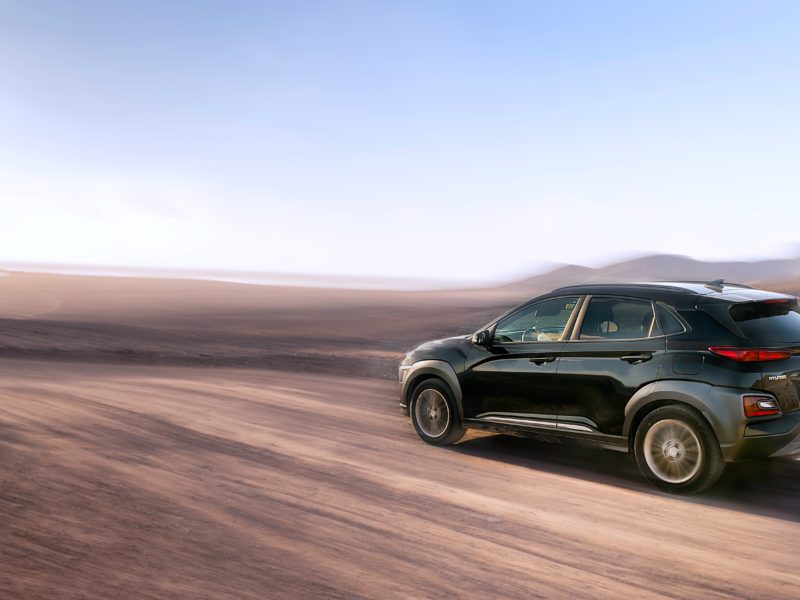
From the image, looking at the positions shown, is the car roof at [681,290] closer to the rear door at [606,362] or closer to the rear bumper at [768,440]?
the rear door at [606,362]

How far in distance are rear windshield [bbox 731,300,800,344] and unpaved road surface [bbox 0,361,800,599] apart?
1360mm

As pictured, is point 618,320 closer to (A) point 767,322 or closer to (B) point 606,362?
(B) point 606,362

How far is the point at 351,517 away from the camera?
543 centimetres

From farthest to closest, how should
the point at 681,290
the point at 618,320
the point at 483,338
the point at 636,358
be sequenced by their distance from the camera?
1. the point at 483,338
2. the point at 618,320
3. the point at 681,290
4. the point at 636,358

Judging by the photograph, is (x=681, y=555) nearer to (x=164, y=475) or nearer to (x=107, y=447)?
(x=164, y=475)

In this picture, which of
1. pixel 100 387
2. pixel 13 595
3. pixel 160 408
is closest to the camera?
pixel 13 595

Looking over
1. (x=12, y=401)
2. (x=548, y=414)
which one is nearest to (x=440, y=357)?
(x=548, y=414)

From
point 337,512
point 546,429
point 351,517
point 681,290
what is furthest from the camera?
point 546,429

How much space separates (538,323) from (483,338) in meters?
0.59

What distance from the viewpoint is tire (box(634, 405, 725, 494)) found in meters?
6.03

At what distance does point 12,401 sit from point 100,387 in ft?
5.81

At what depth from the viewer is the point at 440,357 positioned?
8047 millimetres

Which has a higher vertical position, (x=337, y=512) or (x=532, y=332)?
(x=532, y=332)

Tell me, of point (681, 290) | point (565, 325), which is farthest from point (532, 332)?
point (681, 290)
